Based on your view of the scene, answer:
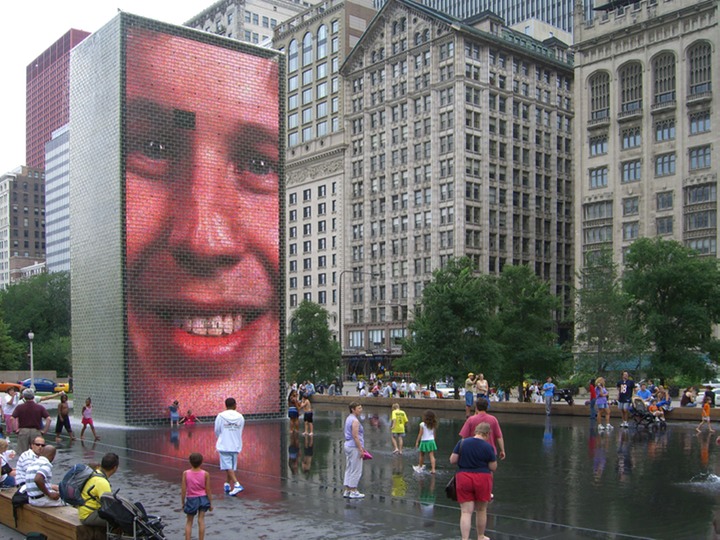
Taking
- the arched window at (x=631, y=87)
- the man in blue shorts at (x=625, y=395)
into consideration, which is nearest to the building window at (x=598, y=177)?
the arched window at (x=631, y=87)

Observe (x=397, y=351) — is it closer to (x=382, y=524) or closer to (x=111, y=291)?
(x=111, y=291)

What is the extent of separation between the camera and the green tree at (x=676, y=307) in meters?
41.5

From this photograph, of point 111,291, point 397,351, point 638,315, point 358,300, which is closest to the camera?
point 111,291

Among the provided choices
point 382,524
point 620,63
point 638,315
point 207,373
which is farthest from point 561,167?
point 382,524

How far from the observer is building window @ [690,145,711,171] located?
72500mm

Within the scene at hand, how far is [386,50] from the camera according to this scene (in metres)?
99.1

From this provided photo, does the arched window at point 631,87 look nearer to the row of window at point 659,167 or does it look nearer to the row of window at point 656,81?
the row of window at point 656,81

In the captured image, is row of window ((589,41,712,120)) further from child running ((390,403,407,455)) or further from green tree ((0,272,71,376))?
child running ((390,403,407,455))

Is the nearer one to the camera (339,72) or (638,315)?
(638,315)

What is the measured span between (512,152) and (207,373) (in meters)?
70.6

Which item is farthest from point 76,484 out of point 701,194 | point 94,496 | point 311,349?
point 701,194

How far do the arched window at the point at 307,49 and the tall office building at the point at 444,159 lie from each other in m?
11.7

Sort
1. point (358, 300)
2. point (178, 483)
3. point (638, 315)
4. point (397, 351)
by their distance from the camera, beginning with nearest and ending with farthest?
1. point (178, 483)
2. point (638, 315)
3. point (397, 351)
4. point (358, 300)

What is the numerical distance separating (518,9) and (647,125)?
81.3 metres
